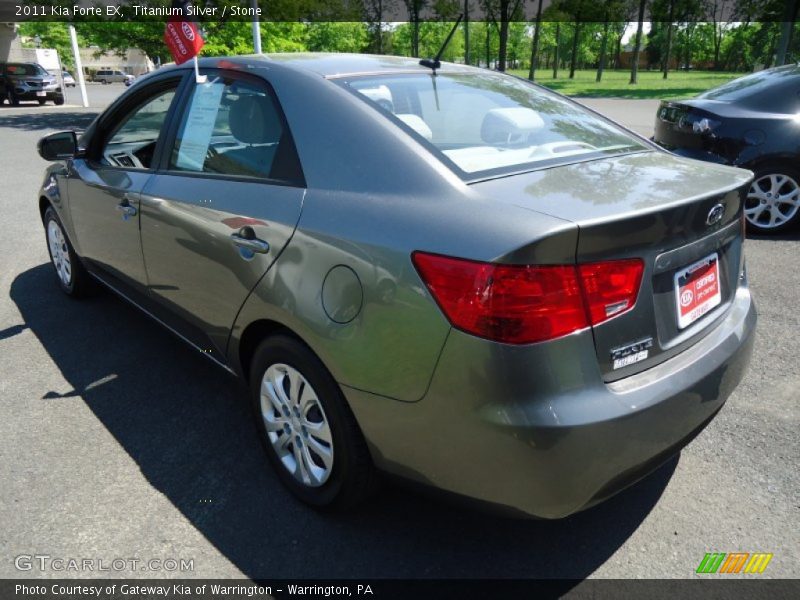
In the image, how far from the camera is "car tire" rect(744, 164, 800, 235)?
578cm

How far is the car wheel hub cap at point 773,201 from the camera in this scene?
5.82 metres

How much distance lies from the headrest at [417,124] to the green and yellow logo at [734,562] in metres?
1.79

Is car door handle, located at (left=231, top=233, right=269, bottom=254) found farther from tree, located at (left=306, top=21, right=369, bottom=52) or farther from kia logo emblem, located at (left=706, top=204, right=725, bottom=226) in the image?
tree, located at (left=306, top=21, right=369, bottom=52)

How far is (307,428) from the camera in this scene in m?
2.34

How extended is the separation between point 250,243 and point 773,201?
543 cm

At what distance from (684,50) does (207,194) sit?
8587 centimetres

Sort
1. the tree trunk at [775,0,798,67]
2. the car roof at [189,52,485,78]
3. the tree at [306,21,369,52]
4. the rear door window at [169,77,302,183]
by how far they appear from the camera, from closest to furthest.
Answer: the rear door window at [169,77,302,183] < the car roof at [189,52,485,78] < the tree trunk at [775,0,798,67] < the tree at [306,21,369,52]

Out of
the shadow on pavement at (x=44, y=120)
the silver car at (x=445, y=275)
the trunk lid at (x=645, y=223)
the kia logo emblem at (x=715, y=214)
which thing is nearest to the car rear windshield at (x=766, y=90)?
the silver car at (x=445, y=275)

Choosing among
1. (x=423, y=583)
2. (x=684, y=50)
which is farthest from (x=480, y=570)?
(x=684, y=50)

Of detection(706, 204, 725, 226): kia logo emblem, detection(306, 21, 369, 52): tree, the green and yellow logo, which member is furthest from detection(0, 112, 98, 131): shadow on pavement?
detection(306, 21, 369, 52): tree

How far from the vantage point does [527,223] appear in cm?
171

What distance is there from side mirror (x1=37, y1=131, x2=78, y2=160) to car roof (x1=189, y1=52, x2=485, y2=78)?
4.20 ft

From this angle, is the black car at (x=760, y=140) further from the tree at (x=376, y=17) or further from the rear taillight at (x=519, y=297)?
the tree at (x=376, y=17)

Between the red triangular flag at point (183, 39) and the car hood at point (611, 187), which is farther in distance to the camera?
the red triangular flag at point (183, 39)
